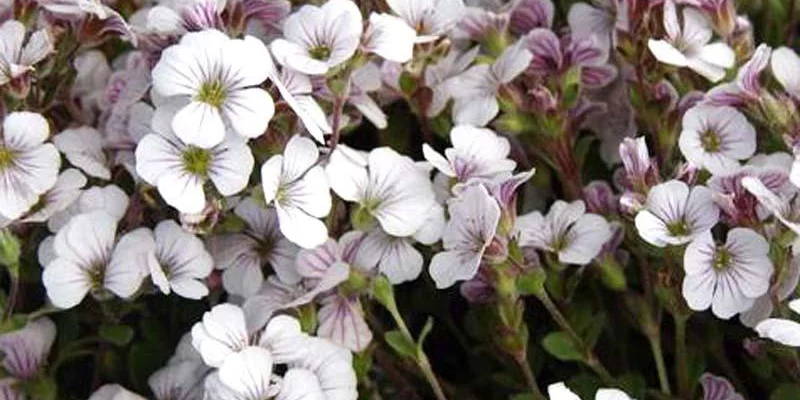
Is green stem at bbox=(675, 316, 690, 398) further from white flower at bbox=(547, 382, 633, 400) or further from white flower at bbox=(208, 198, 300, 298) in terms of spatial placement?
white flower at bbox=(208, 198, 300, 298)

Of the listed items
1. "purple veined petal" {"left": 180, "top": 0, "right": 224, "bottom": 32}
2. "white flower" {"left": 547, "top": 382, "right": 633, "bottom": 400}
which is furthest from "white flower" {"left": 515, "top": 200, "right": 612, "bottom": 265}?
"purple veined petal" {"left": 180, "top": 0, "right": 224, "bottom": 32}

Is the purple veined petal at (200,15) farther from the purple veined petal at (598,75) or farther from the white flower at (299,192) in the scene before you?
the purple veined petal at (598,75)

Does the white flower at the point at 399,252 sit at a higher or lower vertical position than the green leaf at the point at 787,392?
higher

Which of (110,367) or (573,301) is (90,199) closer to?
(110,367)

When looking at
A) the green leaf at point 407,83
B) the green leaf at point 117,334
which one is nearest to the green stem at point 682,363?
the green leaf at point 407,83

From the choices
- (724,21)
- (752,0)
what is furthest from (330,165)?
(752,0)

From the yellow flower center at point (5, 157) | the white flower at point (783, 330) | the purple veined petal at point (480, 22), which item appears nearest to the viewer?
the white flower at point (783, 330)
